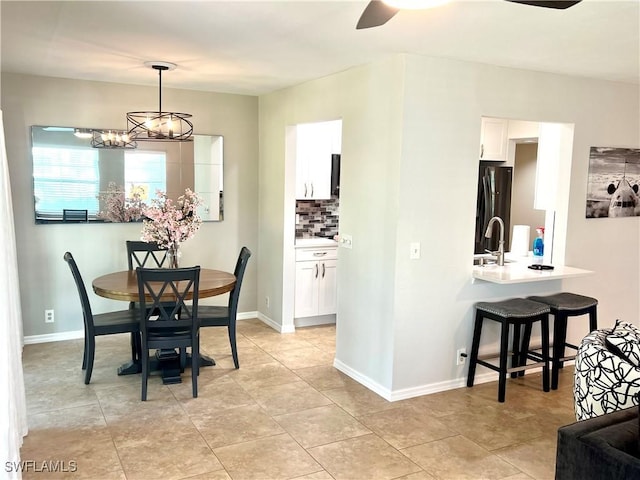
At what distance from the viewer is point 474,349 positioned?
13.5 ft

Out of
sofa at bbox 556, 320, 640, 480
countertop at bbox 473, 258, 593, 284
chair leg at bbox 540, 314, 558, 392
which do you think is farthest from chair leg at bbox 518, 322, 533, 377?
sofa at bbox 556, 320, 640, 480

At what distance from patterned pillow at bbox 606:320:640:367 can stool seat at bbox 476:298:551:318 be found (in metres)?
1.08

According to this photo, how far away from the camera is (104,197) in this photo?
17.0 ft

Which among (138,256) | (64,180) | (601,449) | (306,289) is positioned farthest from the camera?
(306,289)

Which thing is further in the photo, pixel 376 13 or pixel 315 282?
pixel 315 282

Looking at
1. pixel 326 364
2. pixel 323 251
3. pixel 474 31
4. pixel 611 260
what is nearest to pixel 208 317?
pixel 326 364

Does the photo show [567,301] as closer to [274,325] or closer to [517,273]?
[517,273]

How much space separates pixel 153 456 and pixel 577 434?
7.30ft

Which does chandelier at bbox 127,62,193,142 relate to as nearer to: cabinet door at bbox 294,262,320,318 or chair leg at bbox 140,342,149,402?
chair leg at bbox 140,342,149,402

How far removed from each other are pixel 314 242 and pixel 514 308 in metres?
2.38

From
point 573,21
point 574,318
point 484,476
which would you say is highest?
point 573,21

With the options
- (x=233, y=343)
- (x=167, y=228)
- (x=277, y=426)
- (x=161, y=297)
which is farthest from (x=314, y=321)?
(x=277, y=426)

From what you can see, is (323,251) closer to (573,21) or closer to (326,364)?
(326,364)

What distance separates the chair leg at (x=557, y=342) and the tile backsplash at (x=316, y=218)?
2.78m
